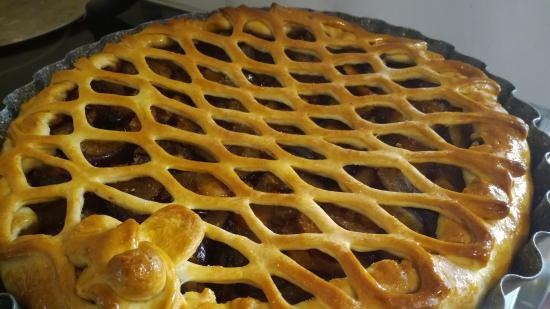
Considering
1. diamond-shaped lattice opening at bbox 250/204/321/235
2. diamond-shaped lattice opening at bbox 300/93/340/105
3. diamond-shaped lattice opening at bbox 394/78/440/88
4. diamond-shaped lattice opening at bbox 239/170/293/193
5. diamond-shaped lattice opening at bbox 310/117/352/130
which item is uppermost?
diamond-shaped lattice opening at bbox 394/78/440/88

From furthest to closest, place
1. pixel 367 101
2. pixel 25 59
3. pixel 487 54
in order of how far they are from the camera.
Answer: pixel 25 59, pixel 487 54, pixel 367 101

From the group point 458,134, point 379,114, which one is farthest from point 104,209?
point 458,134

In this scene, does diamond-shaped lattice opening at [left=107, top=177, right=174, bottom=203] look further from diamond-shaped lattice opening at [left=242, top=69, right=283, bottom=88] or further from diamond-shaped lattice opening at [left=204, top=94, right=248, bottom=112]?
diamond-shaped lattice opening at [left=242, top=69, right=283, bottom=88]

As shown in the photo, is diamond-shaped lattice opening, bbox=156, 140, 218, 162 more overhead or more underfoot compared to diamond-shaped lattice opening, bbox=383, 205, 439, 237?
more overhead

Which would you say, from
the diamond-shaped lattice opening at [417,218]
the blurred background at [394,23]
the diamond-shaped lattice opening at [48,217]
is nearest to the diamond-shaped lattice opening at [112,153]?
the diamond-shaped lattice opening at [48,217]

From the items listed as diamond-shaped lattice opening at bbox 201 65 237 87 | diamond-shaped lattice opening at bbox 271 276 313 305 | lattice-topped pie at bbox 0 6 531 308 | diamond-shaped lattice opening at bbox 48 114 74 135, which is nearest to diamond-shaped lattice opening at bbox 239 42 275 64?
lattice-topped pie at bbox 0 6 531 308

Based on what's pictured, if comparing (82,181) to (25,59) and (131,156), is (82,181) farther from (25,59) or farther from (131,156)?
(25,59)

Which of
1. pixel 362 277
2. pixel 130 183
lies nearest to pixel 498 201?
pixel 362 277
